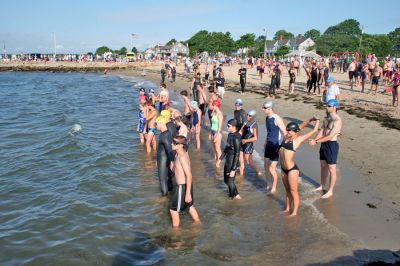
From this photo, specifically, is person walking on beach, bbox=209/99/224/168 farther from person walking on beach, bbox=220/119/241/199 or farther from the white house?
the white house

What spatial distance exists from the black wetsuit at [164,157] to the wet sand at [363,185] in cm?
258

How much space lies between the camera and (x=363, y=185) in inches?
311

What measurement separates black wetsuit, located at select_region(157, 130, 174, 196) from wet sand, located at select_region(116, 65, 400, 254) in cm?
258

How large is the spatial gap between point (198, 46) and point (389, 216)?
97.7m

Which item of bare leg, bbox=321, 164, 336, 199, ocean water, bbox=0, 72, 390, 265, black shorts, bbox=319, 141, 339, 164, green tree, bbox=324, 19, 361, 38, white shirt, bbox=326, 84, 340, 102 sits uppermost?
green tree, bbox=324, 19, 361, 38

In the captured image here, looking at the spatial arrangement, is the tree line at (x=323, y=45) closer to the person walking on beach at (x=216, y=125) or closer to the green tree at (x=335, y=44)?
the green tree at (x=335, y=44)

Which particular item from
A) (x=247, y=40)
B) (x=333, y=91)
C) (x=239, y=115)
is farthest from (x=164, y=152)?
(x=247, y=40)

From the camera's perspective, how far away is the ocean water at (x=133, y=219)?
5652 mm

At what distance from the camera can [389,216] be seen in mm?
6391

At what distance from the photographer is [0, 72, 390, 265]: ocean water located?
5652 millimetres

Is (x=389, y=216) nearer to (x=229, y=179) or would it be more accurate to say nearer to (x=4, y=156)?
(x=229, y=179)

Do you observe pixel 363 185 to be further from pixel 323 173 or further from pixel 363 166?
pixel 363 166

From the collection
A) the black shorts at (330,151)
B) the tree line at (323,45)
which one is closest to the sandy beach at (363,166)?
the black shorts at (330,151)

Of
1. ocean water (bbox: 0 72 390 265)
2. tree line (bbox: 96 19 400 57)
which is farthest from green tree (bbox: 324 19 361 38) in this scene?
Result: ocean water (bbox: 0 72 390 265)
